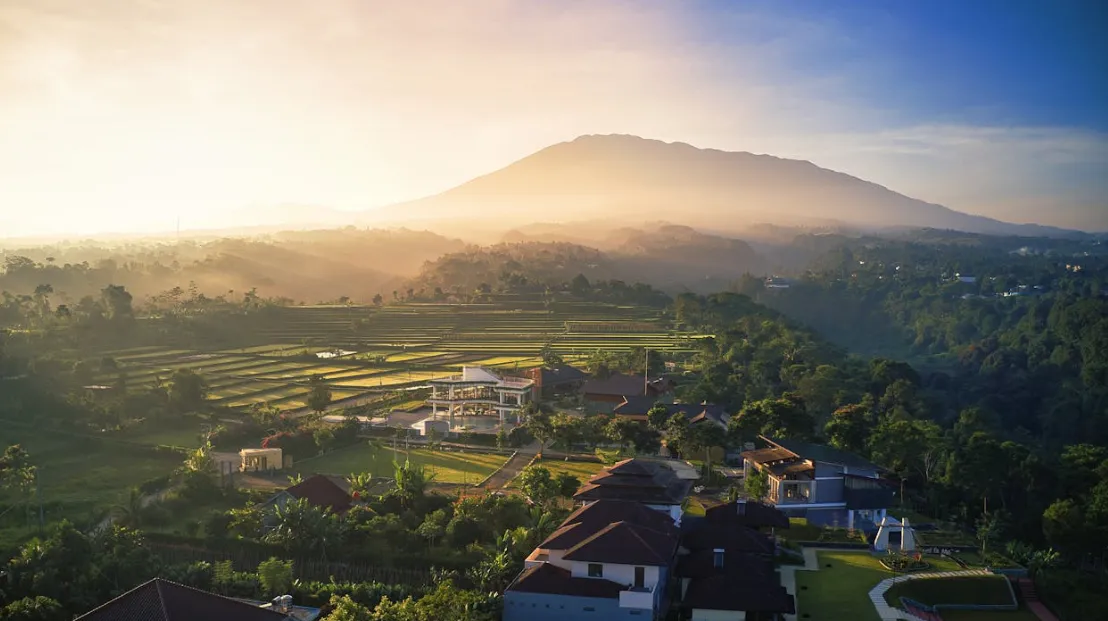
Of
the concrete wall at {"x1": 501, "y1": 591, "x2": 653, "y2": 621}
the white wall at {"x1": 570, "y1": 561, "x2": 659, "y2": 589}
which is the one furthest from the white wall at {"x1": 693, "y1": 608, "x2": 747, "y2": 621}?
the concrete wall at {"x1": 501, "y1": 591, "x2": 653, "y2": 621}

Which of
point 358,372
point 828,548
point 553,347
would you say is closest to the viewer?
point 828,548

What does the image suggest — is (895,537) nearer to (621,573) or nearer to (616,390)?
(621,573)

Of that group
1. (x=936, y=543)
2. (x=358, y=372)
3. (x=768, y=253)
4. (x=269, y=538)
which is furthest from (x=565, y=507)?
(x=768, y=253)

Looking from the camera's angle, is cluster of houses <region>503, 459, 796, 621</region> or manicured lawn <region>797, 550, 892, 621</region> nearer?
cluster of houses <region>503, 459, 796, 621</region>

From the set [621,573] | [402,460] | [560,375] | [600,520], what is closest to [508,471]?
[402,460]

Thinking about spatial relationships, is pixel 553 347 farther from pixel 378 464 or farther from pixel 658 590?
pixel 658 590

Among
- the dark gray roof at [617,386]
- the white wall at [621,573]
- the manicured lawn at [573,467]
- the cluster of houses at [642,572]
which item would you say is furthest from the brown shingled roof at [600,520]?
the dark gray roof at [617,386]

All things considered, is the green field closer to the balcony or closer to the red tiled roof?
the red tiled roof
